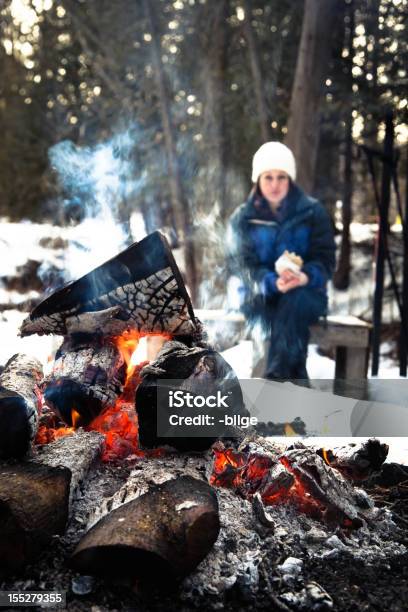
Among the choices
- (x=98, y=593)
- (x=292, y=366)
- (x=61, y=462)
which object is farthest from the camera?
(x=292, y=366)

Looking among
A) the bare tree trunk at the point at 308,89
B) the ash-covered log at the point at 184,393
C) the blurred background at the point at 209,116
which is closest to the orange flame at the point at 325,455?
the ash-covered log at the point at 184,393

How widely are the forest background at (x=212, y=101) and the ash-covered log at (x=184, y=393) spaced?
187cm

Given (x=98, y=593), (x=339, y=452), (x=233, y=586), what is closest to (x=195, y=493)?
(x=233, y=586)

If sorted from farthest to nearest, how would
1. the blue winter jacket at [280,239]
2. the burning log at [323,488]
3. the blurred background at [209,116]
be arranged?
1. the blurred background at [209,116]
2. the blue winter jacket at [280,239]
3. the burning log at [323,488]

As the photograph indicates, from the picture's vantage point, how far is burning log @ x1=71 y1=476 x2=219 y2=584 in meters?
1.59

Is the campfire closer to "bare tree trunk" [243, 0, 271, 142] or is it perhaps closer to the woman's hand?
the woman's hand

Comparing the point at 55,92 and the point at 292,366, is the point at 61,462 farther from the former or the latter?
the point at 55,92

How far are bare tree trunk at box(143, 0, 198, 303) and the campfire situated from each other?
5.29 m

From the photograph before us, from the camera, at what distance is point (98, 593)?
1.64 metres

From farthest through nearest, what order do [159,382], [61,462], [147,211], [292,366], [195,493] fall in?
[147,211]
[292,366]
[159,382]
[61,462]
[195,493]

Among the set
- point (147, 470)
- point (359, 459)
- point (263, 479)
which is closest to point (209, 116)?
point (359, 459)

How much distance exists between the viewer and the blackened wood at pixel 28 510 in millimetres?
1661

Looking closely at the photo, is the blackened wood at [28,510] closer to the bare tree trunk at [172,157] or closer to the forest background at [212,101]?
the forest background at [212,101]

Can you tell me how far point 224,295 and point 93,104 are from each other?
6276 millimetres
